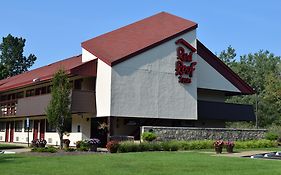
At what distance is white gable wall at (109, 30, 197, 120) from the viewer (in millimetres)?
32534

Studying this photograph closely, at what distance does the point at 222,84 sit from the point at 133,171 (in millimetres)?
27681


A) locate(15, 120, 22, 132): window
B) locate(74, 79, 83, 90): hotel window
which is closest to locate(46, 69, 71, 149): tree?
locate(74, 79, 83, 90): hotel window

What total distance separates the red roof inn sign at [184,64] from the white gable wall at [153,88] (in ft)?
1.13

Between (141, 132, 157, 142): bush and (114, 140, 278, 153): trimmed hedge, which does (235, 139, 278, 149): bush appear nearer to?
(114, 140, 278, 153): trimmed hedge

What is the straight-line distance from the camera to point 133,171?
15719 millimetres

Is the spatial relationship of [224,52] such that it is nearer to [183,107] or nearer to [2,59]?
[2,59]

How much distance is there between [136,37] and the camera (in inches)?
1427

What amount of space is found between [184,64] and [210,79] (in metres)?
5.63

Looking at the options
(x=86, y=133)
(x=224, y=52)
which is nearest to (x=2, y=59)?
(x=224, y=52)

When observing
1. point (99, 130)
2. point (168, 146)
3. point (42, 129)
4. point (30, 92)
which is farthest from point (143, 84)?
point (30, 92)

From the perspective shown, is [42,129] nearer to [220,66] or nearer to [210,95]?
Result: [210,95]

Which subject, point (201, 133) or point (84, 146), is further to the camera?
point (201, 133)

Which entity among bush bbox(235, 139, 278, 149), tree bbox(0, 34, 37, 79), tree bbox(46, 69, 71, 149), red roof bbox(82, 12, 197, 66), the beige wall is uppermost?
tree bbox(0, 34, 37, 79)

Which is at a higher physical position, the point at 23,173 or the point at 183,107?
the point at 183,107
